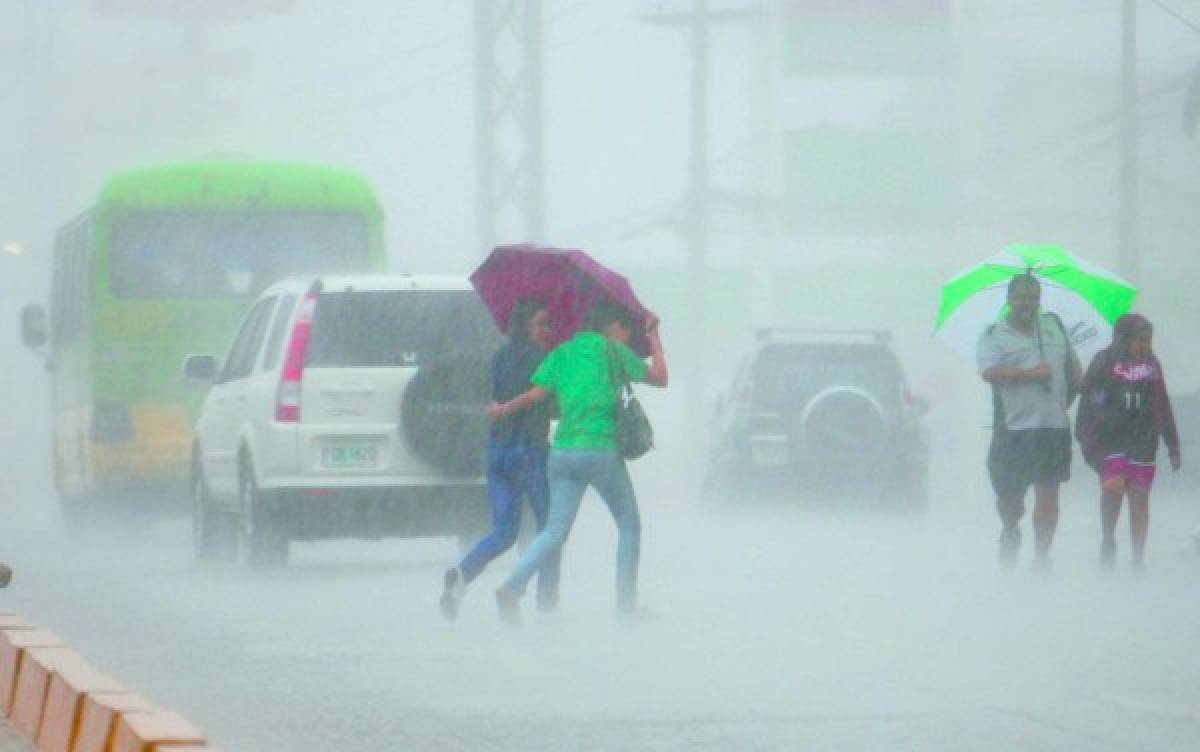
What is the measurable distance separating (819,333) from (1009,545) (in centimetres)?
787

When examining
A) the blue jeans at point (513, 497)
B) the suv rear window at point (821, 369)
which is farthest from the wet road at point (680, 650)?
the suv rear window at point (821, 369)

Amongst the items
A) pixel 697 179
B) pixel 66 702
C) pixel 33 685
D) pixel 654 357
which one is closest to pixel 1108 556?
pixel 654 357

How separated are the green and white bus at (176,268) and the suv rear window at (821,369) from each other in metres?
3.49

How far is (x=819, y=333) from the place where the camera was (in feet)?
80.2

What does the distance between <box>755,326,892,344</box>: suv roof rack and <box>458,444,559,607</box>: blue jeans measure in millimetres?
9898

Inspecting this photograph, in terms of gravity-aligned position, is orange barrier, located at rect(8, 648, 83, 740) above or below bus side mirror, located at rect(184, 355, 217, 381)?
below

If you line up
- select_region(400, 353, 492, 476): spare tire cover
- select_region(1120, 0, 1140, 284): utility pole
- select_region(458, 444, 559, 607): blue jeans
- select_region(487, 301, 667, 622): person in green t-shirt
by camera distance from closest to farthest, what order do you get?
select_region(487, 301, 667, 622): person in green t-shirt
select_region(458, 444, 559, 607): blue jeans
select_region(400, 353, 492, 476): spare tire cover
select_region(1120, 0, 1140, 284): utility pole

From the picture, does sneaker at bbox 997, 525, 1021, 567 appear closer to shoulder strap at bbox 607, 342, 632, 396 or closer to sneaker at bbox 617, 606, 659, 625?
sneaker at bbox 617, 606, 659, 625

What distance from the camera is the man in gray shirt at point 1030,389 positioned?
1614 centimetres

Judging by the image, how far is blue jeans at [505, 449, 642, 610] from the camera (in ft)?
44.0

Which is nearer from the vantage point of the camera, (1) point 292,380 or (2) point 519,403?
(2) point 519,403

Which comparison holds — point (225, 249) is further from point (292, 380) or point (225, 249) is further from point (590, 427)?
point (590, 427)

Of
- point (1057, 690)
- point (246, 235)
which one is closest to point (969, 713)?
point (1057, 690)

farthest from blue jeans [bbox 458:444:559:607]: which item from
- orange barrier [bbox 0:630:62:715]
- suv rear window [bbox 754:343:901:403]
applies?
suv rear window [bbox 754:343:901:403]
